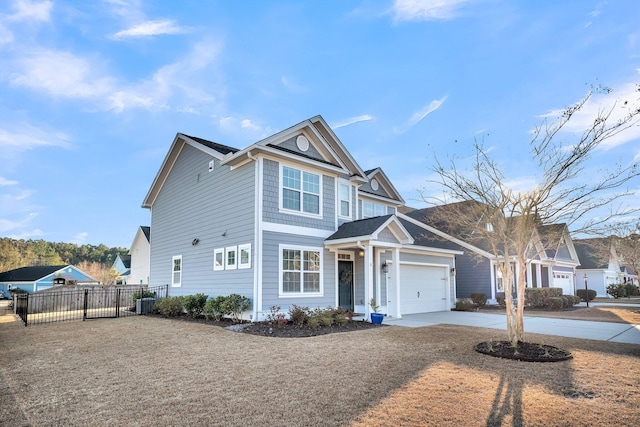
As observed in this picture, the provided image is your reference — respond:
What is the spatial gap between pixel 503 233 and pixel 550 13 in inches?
253

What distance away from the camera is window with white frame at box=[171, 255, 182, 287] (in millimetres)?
16594

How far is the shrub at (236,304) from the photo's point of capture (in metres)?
12.0

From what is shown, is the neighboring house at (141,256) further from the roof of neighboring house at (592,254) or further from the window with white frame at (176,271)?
the roof of neighboring house at (592,254)

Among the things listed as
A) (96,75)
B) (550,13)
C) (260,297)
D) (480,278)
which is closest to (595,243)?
(480,278)

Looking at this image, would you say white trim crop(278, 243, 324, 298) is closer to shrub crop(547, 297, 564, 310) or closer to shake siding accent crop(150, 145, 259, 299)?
shake siding accent crop(150, 145, 259, 299)

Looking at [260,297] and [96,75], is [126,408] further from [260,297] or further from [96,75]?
[96,75]

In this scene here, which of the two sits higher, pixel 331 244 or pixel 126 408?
pixel 331 244

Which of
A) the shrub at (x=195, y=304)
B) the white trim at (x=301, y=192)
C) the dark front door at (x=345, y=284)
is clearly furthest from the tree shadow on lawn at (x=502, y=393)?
the shrub at (x=195, y=304)

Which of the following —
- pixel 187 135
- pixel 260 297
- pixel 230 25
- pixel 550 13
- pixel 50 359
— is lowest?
pixel 50 359

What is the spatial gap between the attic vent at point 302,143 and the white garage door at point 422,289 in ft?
20.8

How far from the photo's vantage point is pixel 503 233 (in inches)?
330

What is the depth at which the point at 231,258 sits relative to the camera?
43.7 feet

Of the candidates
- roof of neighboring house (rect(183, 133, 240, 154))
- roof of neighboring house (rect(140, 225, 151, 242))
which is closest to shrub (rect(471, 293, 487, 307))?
roof of neighboring house (rect(183, 133, 240, 154))

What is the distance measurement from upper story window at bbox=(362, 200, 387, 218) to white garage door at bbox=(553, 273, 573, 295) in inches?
654
